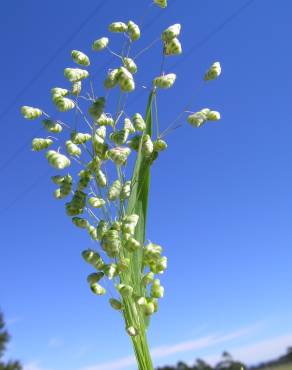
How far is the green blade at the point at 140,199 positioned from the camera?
833 mm

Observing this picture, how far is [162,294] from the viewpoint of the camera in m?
0.84

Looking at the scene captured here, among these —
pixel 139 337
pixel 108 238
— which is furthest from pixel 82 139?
pixel 139 337

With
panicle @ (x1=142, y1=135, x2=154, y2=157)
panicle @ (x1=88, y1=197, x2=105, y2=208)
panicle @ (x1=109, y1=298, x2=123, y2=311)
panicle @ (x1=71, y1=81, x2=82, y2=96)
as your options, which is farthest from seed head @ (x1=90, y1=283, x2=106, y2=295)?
panicle @ (x1=71, y1=81, x2=82, y2=96)

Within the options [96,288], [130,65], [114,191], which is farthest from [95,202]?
[130,65]

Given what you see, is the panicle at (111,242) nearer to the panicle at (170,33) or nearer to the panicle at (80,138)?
the panicle at (80,138)

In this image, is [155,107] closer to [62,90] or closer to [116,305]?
[62,90]

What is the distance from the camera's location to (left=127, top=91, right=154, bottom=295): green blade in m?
0.83

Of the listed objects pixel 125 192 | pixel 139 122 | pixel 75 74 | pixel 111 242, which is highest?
pixel 75 74

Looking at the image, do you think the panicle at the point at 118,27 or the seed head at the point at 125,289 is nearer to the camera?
the seed head at the point at 125,289

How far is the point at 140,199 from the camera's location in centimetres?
90

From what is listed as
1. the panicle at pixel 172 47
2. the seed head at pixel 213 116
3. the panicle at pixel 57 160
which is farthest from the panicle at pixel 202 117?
the panicle at pixel 57 160

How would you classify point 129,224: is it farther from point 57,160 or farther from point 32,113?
point 32,113

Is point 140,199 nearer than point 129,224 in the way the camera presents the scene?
No

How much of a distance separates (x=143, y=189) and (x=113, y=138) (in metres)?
0.11
